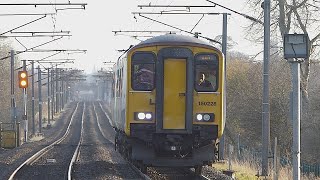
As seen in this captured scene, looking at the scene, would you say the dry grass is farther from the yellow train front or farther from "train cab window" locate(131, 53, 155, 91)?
"train cab window" locate(131, 53, 155, 91)

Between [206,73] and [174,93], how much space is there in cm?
95

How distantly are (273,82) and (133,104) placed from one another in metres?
19.2

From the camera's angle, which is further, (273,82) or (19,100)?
(19,100)

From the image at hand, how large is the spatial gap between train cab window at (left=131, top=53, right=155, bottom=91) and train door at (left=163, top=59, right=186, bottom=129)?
1.09 feet

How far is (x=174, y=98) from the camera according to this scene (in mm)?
15156

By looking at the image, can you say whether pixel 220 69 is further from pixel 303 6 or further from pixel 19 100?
pixel 19 100

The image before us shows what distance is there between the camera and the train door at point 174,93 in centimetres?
1509

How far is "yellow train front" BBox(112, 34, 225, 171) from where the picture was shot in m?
15.1

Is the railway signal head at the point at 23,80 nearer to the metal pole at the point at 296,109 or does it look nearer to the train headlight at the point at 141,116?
the train headlight at the point at 141,116

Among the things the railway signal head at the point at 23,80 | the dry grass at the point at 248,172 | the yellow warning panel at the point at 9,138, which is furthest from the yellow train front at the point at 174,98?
the yellow warning panel at the point at 9,138

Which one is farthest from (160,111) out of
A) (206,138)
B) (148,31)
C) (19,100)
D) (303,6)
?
(19,100)

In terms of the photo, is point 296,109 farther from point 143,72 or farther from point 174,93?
point 143,72

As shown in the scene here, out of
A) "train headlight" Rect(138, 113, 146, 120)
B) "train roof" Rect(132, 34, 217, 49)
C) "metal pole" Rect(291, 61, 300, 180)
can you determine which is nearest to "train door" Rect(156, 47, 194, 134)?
"train roof" Rect(132, 34, 217, 49)

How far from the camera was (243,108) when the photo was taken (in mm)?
34594
